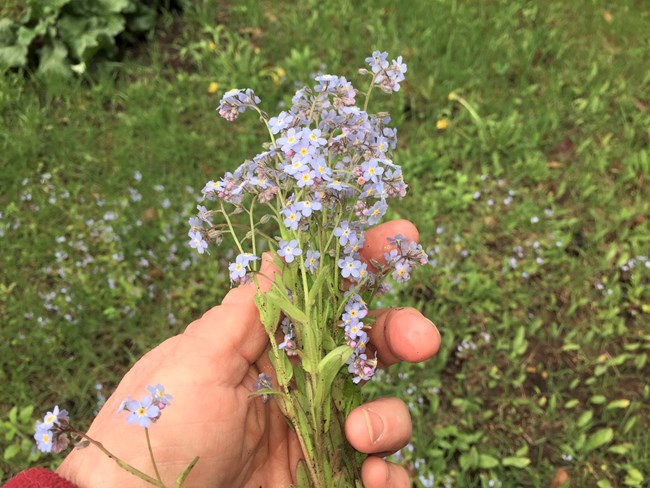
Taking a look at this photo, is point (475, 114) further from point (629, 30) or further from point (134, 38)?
point (134, 38)

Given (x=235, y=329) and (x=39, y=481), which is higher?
(x=235, y=329)

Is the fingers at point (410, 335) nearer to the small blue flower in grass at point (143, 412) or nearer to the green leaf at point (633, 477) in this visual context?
the small blue flower in grass at point (143, 412)

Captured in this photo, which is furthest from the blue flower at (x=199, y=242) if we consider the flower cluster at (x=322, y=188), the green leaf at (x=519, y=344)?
the green leaf at (x=519, y=344)

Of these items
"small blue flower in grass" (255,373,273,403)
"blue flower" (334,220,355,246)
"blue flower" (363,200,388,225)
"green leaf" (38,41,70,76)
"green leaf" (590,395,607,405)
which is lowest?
"green leaf" (590,395,607,405)

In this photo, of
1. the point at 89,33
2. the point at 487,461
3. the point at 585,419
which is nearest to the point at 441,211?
the point at 585,419

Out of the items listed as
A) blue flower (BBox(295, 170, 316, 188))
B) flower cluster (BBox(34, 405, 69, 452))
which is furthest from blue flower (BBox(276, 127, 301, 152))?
flower cluster (BBox(34, 405, 69, 452))

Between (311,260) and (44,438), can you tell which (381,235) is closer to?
(311,260)

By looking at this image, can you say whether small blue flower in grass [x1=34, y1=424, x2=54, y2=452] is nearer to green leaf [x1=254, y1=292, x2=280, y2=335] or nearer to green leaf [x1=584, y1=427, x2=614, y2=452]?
green leaf [x1=254, y1=292, x2=280, y2=335]
